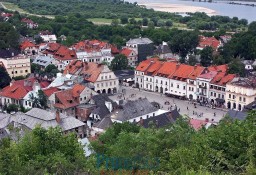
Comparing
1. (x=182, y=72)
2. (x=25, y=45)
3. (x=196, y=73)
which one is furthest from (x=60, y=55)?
(x=196, y=73)

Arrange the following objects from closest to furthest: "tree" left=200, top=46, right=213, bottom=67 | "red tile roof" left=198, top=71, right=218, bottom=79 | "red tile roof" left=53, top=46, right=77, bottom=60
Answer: "red tile roof" left=198, top=71, right=218, bottom=79 → "tree" left=200, top=46, right=213, bottom=67 → "red tile roof" left=53, top=46, right=77, bottom=60

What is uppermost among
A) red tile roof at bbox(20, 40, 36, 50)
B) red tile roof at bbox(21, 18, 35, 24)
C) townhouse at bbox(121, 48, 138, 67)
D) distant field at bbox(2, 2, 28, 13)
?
red tile roof at bbox(21, 18, 35, 24)

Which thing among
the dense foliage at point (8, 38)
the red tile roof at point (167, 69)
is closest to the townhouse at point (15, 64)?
the dense foliage at point (8, 38)

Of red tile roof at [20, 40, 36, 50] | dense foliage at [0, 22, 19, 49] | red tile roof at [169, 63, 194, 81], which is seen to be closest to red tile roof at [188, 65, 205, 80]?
red tile roof at [169, 63, 194, 81]

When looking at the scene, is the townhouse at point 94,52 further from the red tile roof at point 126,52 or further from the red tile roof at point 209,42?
the red tile roof at point 209,42

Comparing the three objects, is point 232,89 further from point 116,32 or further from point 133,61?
point 116,32

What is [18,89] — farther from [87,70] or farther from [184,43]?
[184,43]

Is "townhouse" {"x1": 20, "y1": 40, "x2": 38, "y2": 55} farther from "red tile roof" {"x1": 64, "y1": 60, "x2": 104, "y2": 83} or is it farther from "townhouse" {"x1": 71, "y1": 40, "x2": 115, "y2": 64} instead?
"red tile roof" {"x1": 64, "y1": 60, "x2": 104, "y2": 83}
